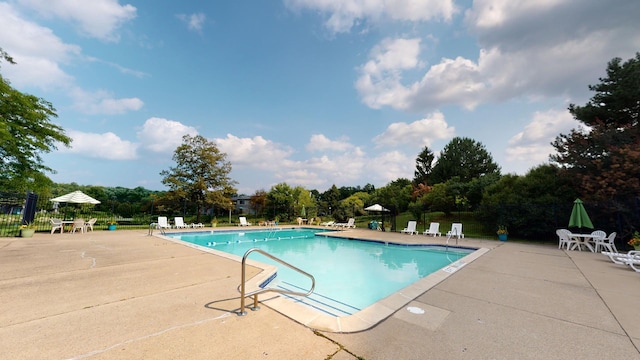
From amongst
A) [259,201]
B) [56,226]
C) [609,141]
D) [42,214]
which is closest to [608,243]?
[609,141]

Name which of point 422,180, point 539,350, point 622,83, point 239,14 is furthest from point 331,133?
point 422,180

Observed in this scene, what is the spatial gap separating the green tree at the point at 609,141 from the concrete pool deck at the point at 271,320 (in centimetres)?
605

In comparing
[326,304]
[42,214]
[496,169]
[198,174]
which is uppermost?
[496,169]

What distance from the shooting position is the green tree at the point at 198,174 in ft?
62.8

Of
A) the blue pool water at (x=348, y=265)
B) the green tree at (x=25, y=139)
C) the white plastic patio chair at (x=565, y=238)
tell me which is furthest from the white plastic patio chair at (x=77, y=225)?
the white plastic patio chair at (x=565, y=238)

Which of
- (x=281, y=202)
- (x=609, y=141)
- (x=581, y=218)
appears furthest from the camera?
(x=281, y=202)

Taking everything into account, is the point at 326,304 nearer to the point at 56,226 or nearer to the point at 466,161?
the point at 56,226

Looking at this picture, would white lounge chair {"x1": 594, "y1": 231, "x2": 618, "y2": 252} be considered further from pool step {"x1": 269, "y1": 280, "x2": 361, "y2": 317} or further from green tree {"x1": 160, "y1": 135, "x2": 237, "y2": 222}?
green tree {"x1": 160, "y1": 135, "x2": 237, "y2": 222}

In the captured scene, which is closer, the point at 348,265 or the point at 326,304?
the point at 326,304

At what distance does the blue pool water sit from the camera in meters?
5.57

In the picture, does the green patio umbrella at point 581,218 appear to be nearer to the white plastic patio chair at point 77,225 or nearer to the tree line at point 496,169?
the tree line at point 496,169

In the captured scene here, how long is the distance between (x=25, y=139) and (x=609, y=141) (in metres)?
29.0

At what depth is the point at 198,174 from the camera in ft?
65.0

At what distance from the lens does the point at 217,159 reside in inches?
794
